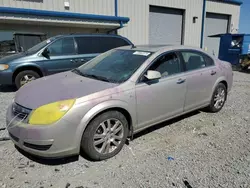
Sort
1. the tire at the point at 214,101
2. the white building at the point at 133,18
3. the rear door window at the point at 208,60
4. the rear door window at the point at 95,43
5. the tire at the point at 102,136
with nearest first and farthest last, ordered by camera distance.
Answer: the tire at the point at 102,136 → the rear door window at the point at 208,60 → the tire at the point at 214,101 → the rear door window at the point at 95,43 → the white building at the point at 133,18

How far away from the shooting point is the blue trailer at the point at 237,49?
35.7 ft

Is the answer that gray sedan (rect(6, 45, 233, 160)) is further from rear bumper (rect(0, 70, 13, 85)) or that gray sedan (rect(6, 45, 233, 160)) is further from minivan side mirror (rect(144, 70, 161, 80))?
rear bumper (rect(0, 70, 13, 85))

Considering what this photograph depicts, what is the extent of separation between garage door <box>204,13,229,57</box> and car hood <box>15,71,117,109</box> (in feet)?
51.2

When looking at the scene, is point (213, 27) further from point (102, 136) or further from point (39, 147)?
point (39, 147)

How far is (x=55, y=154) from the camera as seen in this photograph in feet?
7.59

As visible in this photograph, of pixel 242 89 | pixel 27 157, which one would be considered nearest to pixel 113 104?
pixel 27 157

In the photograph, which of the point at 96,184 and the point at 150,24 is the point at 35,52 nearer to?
the point at 96,184

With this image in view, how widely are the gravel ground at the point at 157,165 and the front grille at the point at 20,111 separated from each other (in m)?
0.68

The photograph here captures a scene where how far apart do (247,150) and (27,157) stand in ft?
10.5

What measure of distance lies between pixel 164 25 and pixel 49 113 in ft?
42.6

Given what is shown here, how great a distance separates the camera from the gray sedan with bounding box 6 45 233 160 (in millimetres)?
2270

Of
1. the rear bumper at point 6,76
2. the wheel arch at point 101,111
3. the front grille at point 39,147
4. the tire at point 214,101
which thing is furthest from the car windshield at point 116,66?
the rear bumper at point 6,76

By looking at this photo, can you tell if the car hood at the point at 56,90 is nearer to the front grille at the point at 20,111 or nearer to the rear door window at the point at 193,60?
the front grille at the point at 20,111

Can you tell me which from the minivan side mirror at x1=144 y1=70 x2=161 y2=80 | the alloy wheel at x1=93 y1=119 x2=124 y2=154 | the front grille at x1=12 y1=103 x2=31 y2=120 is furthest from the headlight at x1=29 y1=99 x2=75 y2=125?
the minivan side mirror at x1=144 y1=70 x2=161 y2=80
